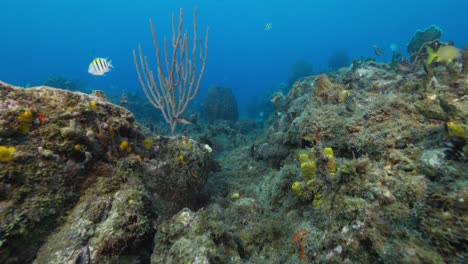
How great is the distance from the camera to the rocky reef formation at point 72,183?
1.86 metres

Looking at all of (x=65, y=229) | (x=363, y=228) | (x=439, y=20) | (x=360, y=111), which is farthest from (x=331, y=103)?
(x=439, y=20)

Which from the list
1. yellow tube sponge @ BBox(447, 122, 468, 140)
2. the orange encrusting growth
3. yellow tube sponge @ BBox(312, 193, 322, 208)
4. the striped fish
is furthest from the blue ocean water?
the orange encrusting growth

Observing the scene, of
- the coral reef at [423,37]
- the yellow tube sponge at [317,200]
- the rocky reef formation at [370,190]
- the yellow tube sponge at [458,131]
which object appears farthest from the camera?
the coral reef at [423,37]

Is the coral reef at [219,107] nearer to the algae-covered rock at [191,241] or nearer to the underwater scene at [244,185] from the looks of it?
the underwater scene at [244,185]

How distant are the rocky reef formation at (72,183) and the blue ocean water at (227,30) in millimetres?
89250

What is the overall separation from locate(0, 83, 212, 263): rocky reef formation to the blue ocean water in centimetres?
8925

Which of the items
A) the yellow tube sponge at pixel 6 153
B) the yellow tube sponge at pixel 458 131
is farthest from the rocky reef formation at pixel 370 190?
the yellow tube sponge at pixel 6 153

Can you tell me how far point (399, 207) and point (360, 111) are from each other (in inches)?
79.7

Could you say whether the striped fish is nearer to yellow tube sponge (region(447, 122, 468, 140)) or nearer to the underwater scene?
the underwater scene

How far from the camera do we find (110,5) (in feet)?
389

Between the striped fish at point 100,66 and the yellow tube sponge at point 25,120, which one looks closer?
the yellow tube sponge at point 25,120

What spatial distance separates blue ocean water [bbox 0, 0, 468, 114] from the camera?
10369cm

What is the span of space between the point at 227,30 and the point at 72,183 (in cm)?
14730

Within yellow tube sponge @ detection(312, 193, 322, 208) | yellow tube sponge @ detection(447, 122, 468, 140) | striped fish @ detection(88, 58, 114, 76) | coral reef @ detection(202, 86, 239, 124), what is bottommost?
yellow tube sponge @ detection(312, 193, 322, 208)
